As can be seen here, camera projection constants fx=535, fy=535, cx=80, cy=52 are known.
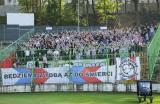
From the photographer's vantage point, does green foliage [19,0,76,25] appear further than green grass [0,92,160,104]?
Yes

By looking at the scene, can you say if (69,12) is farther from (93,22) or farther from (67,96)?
(67,96)

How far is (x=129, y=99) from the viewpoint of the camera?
24688 millimetres

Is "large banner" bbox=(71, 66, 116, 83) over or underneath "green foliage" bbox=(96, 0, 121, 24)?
underneath

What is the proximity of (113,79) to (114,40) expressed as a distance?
582 inches

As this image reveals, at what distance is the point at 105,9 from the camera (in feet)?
239

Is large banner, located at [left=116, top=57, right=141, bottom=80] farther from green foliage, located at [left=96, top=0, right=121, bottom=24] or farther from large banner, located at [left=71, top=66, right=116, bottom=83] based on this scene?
green foliage, located at [left=96, top=0, right=121, bottom=24]

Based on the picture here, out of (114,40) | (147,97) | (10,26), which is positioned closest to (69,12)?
(10,26)

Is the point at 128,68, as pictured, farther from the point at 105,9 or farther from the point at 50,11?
the point at 50,11

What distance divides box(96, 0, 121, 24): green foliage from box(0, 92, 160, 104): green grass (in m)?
45.3

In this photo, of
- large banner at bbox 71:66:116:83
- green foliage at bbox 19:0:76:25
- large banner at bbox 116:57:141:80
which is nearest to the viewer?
large banner at bbox 116:57:141:80

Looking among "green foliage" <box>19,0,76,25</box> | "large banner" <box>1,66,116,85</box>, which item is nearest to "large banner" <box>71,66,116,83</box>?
"large banner" <box>1,66,116,85</box>

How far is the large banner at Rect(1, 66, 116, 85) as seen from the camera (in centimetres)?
2856

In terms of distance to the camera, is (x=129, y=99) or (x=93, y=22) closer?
(x=129, y=99)

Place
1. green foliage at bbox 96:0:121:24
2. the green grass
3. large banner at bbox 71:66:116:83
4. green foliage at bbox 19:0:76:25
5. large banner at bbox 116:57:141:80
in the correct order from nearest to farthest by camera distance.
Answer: the green grass, large banner at bbox 116:57:141:80, large banner at bbox 71:66:116:83, green foliage at bbox 19:0:76:25, green foliage at bbox 96:0:121:24
